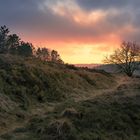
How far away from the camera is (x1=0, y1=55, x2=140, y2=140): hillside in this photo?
15.6m

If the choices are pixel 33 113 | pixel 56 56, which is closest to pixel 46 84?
pixel 33 113

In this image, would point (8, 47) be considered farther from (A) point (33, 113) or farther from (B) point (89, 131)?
(B) point (89, 131)

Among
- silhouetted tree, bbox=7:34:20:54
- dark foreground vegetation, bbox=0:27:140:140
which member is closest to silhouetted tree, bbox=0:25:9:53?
silhouetted tree, bbox=7:34:20:54

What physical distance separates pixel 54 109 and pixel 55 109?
383 mm

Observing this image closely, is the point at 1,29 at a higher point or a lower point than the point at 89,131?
higher

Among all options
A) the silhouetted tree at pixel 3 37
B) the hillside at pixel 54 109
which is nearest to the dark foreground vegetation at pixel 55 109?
the hillside at pixel 54 109

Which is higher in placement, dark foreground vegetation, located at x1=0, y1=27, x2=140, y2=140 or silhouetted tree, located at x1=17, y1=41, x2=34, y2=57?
silhouetted tree, located at x1=17, y1=41, x2=34, y2=57

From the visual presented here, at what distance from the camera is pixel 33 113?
21406 millimetres

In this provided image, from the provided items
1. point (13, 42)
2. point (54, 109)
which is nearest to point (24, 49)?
point (13, 42)

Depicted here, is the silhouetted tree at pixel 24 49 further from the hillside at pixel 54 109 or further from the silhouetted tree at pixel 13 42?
the hillside at pixel 54 109

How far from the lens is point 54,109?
2106cm

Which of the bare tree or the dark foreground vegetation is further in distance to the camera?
the bare tree

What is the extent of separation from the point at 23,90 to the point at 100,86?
1362 centimetres

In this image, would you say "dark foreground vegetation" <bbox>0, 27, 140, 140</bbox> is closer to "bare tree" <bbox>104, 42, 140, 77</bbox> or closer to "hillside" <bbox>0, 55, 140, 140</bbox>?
"hillside" <bbox>0, 55, 140, 140</bbox>
